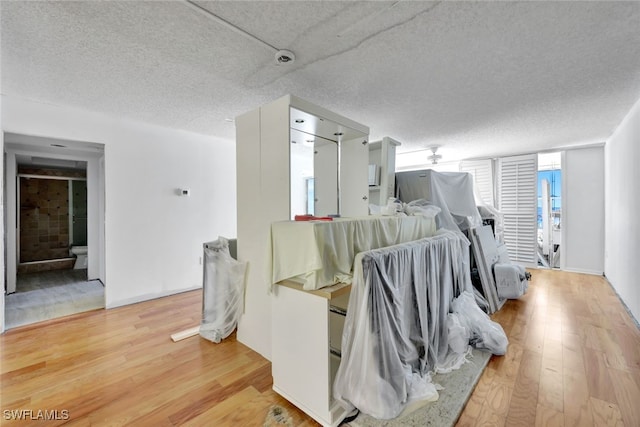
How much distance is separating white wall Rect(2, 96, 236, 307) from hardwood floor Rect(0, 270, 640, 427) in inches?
27.9

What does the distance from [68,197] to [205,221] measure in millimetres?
3803

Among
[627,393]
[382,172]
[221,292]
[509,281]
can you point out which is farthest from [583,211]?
[221,292]

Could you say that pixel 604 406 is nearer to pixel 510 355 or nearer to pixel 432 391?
pixel 510 355

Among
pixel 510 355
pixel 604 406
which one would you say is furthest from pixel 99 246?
pixel 604 406

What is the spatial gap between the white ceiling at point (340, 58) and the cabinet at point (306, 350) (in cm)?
158

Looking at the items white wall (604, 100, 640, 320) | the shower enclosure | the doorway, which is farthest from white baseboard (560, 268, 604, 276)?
the shower enclosure

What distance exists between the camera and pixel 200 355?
87.9 inches

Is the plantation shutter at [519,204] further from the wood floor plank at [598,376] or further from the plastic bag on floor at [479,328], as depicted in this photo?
the plastic bag on floor at [479,328]

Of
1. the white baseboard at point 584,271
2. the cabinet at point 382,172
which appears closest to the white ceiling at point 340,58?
the cabinet at point 382,172

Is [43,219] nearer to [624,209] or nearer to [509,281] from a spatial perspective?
[509,281]

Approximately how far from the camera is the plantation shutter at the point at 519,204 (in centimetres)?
497

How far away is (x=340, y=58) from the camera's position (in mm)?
1936

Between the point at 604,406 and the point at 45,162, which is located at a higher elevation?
the point at 45,162

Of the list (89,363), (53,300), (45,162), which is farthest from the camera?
(45,162)
